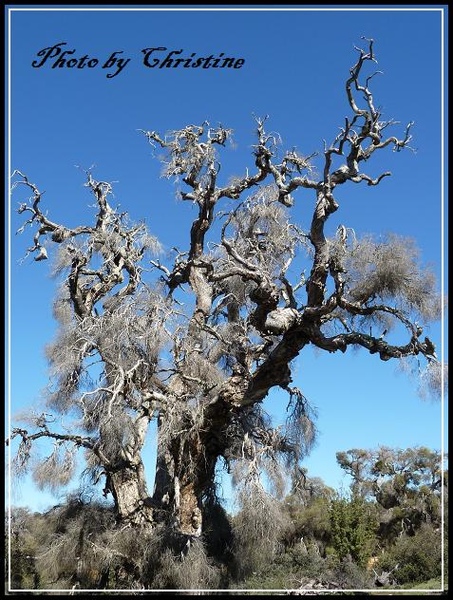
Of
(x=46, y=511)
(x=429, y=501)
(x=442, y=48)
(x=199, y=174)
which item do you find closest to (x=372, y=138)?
(x=442, y=48)

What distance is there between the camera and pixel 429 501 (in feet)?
118

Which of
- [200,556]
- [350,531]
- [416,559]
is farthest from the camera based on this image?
[416,559]

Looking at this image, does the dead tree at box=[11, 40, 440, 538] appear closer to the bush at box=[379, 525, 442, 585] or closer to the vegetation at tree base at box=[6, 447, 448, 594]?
the vegetation at tree base at box=[6, 447, 448, 594]

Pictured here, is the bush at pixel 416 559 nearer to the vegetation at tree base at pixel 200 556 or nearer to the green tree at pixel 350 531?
the vegetation at tree base at pixel 200 556

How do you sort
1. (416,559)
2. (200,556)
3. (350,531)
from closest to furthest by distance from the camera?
(200,556)
(350,531)
(416,559)

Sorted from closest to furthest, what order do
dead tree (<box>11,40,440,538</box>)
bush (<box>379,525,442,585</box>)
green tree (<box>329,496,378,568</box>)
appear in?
dead tree (<box>11,40,440,538</box>) < bush (<box>379,525,442,585</box>) < green tree (<box>329,496,378,568</box>)

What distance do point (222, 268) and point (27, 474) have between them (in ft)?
23.6

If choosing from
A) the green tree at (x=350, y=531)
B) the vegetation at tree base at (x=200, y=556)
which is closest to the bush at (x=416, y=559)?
the vegetation at tree base at (x=200, y=556)

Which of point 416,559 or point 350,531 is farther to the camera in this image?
point 416,559

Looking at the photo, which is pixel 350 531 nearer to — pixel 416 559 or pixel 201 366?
pixel 416 559

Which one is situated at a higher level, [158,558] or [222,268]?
[222,268]

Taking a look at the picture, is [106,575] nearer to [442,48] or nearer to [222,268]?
[222,268]

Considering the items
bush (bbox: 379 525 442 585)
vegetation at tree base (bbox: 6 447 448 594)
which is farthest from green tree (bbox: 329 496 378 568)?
bush (bbox: 379 525 442 585)

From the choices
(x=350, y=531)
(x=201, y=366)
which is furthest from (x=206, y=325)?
(x=350, y=531)
